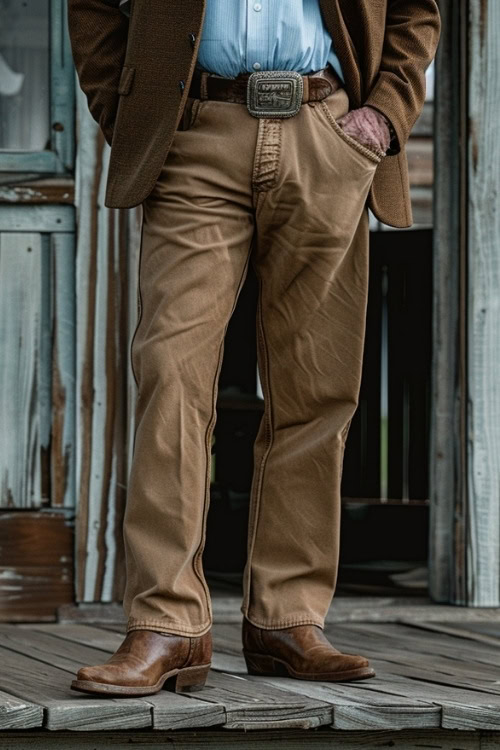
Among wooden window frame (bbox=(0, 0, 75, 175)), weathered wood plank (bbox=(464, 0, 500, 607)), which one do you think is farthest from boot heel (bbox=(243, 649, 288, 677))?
wooden window frame (bbox=(0, 0, 75, 175))

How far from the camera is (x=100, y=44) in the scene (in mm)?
2900

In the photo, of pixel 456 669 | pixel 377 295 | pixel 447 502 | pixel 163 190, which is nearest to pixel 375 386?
pixel 377 295

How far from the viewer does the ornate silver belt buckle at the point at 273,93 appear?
109 inches

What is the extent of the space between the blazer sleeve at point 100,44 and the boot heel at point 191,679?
1234mm

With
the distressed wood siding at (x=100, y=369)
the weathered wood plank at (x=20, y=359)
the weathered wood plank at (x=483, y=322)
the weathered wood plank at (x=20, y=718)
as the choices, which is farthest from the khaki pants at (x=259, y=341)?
the weathered wood plank at (x=483, y=322)

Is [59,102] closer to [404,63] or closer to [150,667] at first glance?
[404,63]

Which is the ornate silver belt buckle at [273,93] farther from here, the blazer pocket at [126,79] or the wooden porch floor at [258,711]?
the wooden porch floor at [258,711]

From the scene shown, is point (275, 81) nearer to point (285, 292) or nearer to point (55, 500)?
point (285, 292)

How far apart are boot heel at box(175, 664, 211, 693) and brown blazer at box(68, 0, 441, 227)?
99 cm

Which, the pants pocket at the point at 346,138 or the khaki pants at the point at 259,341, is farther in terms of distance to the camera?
the pants pocket at the point at 346,138

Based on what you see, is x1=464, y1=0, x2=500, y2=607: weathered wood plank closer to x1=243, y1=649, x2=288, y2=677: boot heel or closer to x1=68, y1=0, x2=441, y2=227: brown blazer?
x1=68, y1=0, x2=441, y2=227: brown blazer

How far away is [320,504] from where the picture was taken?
300 centimetres

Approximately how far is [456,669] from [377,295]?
12.5 feet

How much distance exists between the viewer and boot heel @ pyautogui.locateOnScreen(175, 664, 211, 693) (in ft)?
8.68
